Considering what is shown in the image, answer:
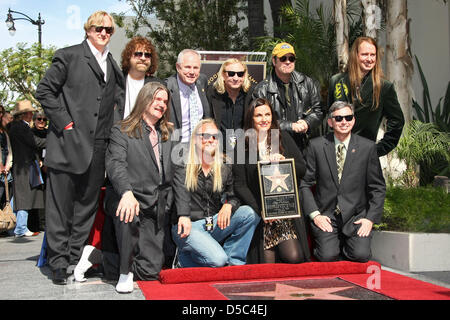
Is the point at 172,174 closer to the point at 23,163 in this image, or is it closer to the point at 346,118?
the point at 346,118

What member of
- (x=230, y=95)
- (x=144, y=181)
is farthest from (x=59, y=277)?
(x=230, y=95)

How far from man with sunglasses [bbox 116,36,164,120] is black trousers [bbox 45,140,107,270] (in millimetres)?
455

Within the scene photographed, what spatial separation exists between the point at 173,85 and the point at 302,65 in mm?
5698

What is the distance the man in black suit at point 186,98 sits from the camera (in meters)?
5.66

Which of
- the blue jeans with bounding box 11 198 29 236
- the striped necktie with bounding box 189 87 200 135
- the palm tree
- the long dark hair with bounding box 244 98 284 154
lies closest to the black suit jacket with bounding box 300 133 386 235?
the long dark hair with bounding box 244 98 284 154

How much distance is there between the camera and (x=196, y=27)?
61.2 feet

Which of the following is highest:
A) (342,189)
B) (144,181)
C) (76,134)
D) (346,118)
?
(346,118)

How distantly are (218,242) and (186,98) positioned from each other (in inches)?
60.6

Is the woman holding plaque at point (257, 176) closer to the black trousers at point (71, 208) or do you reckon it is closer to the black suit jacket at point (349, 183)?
the black suit jacket at point (349, 183)

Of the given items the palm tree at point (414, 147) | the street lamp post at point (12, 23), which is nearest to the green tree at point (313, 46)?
the palm tree at point (414, 147)

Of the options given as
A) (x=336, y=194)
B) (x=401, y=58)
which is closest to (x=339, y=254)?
(x=336, y=194)

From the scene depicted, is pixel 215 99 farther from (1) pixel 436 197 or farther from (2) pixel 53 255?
(1) pixel 436 197

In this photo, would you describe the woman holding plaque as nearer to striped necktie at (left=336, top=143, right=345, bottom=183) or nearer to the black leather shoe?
striped necktie at (left=336, top=143, right=345, bottom=183)

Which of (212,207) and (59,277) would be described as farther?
(212,207)
